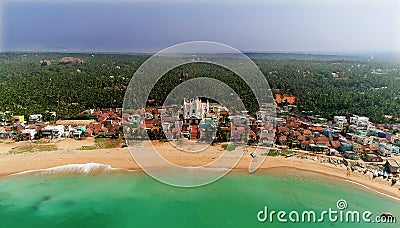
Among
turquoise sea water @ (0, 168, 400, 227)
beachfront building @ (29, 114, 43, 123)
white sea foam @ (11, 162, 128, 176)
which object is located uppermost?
beachfront building @ (29, 114, 43, 123)

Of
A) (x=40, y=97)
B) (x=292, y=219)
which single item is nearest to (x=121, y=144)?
(x=292, y=219)

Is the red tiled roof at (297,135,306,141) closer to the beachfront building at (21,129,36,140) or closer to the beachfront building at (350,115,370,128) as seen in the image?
the beachfront building at (350,115,370,128)

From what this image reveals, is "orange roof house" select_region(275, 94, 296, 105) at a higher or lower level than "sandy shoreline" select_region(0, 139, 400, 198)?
higher

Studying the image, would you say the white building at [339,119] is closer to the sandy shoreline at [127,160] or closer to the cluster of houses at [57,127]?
the sandy shoreline at [127,160]

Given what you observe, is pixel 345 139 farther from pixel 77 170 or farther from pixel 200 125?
pixel 77 170

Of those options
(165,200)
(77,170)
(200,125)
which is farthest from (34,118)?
(165,200)

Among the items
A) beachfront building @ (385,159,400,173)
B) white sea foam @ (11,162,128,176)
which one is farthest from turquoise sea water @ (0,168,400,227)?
beachfront building @ (385,159,400,173)

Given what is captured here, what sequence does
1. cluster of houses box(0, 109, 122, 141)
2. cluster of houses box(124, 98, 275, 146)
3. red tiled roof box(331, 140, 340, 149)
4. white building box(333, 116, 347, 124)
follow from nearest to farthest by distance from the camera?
1. red tiled roof box(331, 140, 340, 149)
2. cluster of houses box(124, 98, 275, 146)
3. cluster of houses box(0, 109, 122, 141)
4. white building box(333, 116, 347, 124)

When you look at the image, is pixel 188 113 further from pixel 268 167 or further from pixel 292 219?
pixel 292 219

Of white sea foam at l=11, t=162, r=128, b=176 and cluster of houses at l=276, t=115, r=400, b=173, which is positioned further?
cluster of houses at l=276, t=115, r=400, b=173
